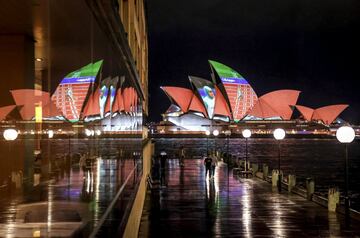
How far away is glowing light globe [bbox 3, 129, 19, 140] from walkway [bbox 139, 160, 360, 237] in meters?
9.69

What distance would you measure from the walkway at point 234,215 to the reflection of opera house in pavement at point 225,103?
74.8 meters

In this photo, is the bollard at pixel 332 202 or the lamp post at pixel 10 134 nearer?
the lamp post at pixel 10 134

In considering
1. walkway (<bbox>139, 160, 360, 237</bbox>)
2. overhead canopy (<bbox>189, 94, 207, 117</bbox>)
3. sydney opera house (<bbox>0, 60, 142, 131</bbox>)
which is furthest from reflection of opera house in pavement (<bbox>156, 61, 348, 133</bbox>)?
sydney opera house (<bbox>0, 60, 142, 131</bbox>)

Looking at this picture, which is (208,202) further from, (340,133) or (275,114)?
(275,114)

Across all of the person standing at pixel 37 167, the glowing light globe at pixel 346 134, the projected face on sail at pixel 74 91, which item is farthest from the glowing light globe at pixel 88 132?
the glowing light globe at pixel 346 134

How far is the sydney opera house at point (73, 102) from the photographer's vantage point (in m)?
1.96

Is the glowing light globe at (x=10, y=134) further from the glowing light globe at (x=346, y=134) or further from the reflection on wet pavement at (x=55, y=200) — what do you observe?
the glowing light globe at (x=346, y=134)

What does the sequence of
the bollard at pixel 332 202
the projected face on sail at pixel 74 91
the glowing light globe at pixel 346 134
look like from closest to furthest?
1. the projected face on sail at pixel 74 91
2. the glowing light globe at pixel 346 134
3. the bollard at pixel 332 202

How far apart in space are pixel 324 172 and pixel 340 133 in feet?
158

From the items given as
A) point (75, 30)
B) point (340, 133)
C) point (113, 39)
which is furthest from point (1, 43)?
point (340, 133)

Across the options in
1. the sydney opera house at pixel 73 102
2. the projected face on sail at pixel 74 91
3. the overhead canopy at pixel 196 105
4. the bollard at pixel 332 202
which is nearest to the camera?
the sydney opera house at pixel 73 102

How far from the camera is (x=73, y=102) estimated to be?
8.90ft

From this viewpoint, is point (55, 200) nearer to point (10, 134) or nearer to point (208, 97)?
point (10, 134)

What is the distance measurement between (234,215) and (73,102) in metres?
12.1
